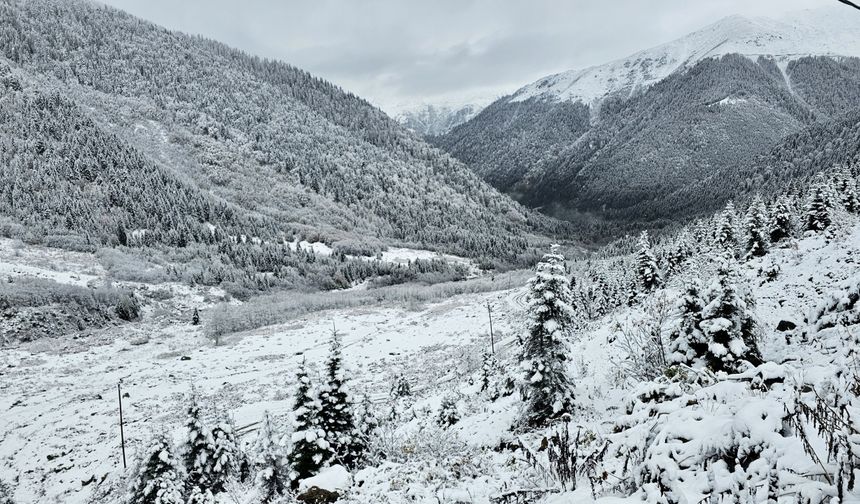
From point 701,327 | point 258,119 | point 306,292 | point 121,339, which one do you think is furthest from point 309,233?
point 701,327

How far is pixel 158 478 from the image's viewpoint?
15938mm

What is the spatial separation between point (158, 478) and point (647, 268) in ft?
117

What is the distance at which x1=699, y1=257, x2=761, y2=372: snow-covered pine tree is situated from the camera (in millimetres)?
8531

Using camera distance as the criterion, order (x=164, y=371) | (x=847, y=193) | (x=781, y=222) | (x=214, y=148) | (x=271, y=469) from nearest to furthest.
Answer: (x=271, y=469) → (x=781, y=222) → (x=847, y=193) → (x=164, y=371) → (x=214, y=148)

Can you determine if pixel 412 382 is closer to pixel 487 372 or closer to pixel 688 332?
pixel 487 372

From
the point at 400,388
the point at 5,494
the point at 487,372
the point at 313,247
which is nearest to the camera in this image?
the point at 487,372

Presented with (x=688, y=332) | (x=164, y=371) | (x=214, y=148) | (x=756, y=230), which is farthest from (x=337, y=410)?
(x=214, y=148)

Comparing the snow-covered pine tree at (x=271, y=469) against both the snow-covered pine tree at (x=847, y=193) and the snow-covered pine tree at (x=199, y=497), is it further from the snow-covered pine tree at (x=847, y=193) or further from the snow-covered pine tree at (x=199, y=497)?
the snow-covered pine tree at (x=847, y=193)

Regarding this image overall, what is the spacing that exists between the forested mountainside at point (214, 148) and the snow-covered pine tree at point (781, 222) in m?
86.3

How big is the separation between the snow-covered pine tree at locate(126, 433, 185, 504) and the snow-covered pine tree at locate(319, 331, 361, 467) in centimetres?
659

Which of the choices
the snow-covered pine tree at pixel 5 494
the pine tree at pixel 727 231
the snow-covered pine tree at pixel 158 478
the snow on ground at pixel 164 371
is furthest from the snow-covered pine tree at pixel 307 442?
the pine tree at pixel 727 231

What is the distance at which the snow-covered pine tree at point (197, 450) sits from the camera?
1864cm

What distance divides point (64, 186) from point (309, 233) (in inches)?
1940

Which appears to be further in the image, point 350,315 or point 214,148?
point 214,148
